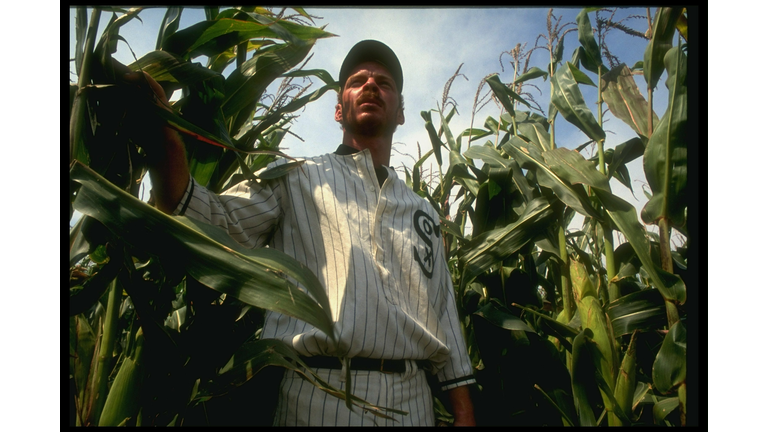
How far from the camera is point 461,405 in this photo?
3.12 feet

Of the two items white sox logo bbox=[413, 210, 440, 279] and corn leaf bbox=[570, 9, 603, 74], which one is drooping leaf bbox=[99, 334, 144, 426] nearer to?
white sox logo bbox=[413, 210, 440, 279]

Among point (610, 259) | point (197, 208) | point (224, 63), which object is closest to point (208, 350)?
point (197, 208)

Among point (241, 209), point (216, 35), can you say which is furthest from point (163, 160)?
point (216, 35)

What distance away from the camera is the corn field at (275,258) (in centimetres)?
58

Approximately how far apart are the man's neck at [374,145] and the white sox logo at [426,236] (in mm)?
193

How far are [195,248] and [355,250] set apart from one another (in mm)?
371

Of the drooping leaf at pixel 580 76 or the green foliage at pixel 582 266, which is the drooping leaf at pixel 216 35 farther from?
the drooping leaf at pixel 580 76

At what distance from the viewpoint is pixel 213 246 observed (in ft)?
1.81

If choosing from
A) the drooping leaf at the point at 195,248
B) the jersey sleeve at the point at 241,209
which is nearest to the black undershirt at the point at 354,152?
the jersey sleeve at the point at 241,209

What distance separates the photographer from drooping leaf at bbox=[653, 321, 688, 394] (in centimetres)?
76

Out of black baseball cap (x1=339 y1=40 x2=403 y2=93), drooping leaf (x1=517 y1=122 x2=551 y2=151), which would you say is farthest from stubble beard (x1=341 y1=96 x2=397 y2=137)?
drooping leaf (x1=517 y1=122 x2=551 y2=151)

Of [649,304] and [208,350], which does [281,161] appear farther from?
[649,304]
